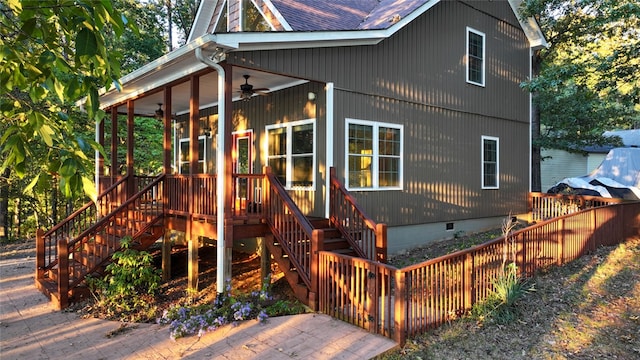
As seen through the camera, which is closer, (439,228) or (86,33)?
(86,33)

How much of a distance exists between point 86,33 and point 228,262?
17.8ft

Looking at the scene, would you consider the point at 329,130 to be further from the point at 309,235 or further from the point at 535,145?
the point at 535,145

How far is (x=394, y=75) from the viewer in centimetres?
935

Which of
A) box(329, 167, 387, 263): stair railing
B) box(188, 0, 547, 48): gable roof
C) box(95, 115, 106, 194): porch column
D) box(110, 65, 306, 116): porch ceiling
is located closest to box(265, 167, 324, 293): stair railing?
box(329, 167, 387, 263): stair railing

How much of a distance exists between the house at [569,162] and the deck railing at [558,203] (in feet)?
32.0

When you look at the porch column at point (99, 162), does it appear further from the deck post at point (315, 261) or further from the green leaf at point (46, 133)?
the green leaf at point (46, 133)

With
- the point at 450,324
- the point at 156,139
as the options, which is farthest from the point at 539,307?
the point at 156,139

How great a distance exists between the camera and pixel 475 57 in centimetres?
1146

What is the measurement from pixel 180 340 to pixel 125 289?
7.20 ft

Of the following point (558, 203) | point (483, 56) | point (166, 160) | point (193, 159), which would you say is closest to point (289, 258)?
point (193, 159)

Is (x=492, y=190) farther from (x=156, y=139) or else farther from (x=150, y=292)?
(x=156, y=139)

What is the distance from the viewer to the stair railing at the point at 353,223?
691cm

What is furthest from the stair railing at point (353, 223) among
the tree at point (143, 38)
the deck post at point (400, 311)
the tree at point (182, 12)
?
the tree at point (182, 12)

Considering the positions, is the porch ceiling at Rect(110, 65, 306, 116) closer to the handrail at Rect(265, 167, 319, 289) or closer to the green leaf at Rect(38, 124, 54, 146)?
the handrail at Rect(265, 167, 319, 289)
